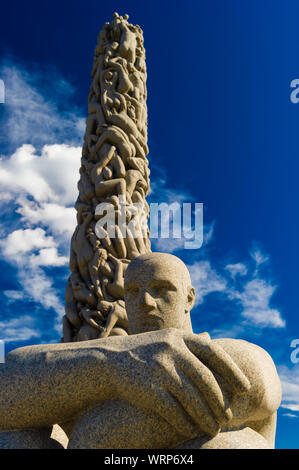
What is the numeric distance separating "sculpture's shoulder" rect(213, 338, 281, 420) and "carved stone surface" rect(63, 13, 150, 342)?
2882 millimetres

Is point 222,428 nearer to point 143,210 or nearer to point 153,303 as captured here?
point 153,303

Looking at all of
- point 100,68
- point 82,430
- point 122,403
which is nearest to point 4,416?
point 82,430

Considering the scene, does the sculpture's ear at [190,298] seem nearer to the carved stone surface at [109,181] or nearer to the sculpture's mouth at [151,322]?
the sculpture's mouth at [151,322]

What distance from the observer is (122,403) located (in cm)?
262

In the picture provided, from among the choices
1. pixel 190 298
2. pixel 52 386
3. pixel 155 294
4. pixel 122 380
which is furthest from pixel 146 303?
pixel 52 386

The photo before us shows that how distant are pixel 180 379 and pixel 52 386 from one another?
777 mm

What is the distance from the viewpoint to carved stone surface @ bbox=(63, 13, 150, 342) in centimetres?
593

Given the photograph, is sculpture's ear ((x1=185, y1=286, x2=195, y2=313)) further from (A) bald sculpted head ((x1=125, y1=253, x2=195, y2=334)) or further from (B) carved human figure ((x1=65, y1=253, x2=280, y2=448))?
(B) carved human figure ((x1=65, y1=253, x2=280, y2=448))

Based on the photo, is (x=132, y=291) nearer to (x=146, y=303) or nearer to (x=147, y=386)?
(x=146, y=303)

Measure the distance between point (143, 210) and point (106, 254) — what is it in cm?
105

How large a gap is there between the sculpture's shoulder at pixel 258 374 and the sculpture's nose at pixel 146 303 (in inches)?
23.2

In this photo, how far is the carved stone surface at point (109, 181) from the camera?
19.5 feet

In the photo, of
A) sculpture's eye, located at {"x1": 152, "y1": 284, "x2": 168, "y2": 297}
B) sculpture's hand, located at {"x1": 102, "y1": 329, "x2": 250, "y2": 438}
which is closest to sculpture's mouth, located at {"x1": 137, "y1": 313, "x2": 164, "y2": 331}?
sculpture's eye, located at {"x1": 152, "y1": 284, "x2": 168, "y2": 297}
